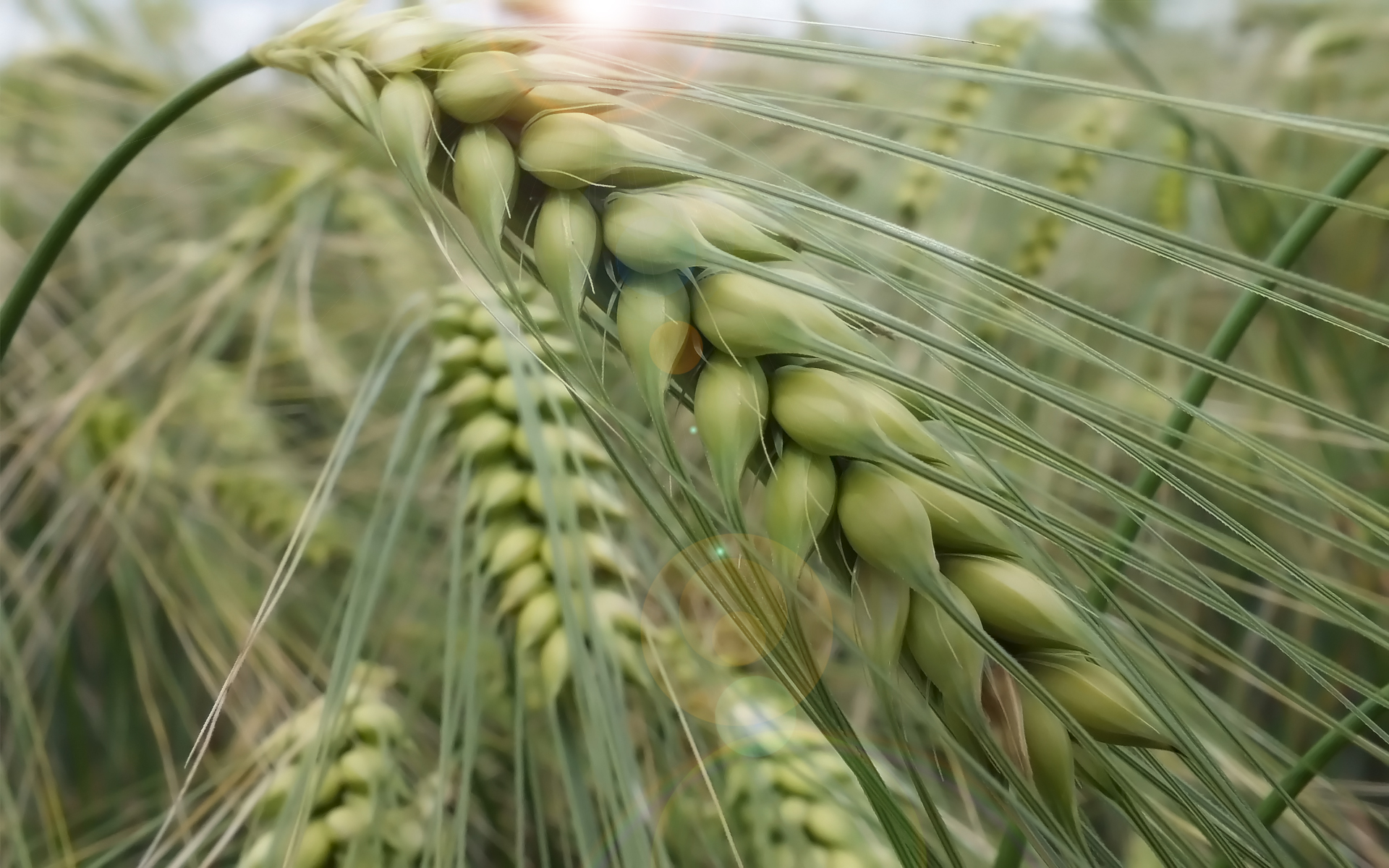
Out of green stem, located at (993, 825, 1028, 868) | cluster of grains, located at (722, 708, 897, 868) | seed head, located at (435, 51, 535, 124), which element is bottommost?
cluster of grains, located at (722, 708, 897, 868)

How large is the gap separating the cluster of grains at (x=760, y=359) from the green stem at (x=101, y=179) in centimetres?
7

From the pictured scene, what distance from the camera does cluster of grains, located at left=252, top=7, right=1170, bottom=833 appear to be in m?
0.23

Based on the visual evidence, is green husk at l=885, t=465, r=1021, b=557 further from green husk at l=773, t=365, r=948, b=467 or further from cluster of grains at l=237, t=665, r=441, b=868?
cluster of grains at l=237, t=665, r=441, b=868

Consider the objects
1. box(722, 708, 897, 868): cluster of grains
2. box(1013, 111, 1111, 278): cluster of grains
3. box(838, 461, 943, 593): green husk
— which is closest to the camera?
box(838, 461, 943, 593): green husk

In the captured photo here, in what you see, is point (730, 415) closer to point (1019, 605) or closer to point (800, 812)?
point (1019, 605)

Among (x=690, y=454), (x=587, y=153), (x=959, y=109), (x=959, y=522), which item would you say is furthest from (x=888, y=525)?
(x=959, y=109)

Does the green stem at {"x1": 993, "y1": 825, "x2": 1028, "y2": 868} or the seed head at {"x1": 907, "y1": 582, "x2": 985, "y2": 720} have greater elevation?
the seed head at {"x1": 907, "y1": 582, "x2": 985, "y2": 720}

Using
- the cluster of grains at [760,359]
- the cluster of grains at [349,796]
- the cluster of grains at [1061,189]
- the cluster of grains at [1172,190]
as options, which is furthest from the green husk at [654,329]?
the cluster of grains at [1172,190]

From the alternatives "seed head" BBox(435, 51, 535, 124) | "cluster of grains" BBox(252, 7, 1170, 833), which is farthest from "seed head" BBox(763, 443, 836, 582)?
"seed head" BBox(435, 51, 535, 124)

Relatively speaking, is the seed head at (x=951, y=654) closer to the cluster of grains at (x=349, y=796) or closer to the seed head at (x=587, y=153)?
the seed head at (x=587, y=153)

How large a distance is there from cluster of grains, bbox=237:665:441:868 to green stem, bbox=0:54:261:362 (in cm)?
19

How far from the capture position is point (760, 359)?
264 millimetres

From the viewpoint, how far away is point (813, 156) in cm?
111

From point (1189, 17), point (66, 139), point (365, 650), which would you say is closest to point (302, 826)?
point (365, 650)
